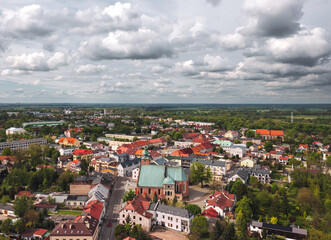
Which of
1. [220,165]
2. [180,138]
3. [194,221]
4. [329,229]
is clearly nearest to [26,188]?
[194,221]

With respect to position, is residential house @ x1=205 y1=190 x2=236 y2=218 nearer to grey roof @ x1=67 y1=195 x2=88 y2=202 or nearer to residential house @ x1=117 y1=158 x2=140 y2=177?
grey roof @ x1=67 y1=195 x2=88 y2=202

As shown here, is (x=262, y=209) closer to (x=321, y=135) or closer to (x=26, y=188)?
(x=26, y=188)

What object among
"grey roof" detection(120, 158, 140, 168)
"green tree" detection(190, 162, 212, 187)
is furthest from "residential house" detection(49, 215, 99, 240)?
"grey roof" detection(120, 158, 140, 168)

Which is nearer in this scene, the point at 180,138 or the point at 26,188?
the point at 26,188

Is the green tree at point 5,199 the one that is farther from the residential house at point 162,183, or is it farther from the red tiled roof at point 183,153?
the red tiled roof at point 183,153

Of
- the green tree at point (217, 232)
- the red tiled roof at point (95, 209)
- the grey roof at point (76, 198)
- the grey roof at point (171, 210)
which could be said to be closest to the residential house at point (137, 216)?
the grey roof at point (171, 210)
